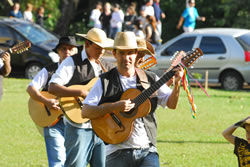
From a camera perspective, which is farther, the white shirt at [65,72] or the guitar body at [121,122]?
the white shirt at [65,72]

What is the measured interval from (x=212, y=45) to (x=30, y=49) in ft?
18.1

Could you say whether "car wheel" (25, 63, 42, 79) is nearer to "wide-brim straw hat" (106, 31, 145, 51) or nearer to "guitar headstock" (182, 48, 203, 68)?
"wide-brim straw hat" (106, 31, 145, 51)

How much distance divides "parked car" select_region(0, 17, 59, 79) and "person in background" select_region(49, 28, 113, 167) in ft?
40.0

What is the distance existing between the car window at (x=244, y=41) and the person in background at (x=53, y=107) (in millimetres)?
10122

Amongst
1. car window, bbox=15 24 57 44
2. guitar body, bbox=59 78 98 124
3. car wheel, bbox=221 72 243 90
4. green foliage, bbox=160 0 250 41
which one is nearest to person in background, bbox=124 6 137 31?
car window, bbox=15 24 57 44

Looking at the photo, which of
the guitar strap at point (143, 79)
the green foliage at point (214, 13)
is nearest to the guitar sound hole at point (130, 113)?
the guitar strap at point (143, 79)

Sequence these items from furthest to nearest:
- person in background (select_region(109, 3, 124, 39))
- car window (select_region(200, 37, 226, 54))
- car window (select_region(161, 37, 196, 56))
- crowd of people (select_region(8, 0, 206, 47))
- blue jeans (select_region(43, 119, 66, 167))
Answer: person in background (select_region(109, 3, 124, 39)), crowd of people (select_region(8, 0, 206, 47)), car window (select_region(161, 37, 196, 56)), car window (select_region(200, 37, 226, 54)), blue jeans (select_region(43, 119, 66, 167))

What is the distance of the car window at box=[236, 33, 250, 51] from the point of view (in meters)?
16.7

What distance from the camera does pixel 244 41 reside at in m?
16.8

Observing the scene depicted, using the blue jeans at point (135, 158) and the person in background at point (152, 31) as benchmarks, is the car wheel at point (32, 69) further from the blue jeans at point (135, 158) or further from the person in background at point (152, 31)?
the blue jeans at point (135, 158)

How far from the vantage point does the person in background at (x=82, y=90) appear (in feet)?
20.4

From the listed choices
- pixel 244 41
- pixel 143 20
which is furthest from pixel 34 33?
pixel 244 41

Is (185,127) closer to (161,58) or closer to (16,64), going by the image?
(161,58)

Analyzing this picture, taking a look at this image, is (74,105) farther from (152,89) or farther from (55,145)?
(152,89)
